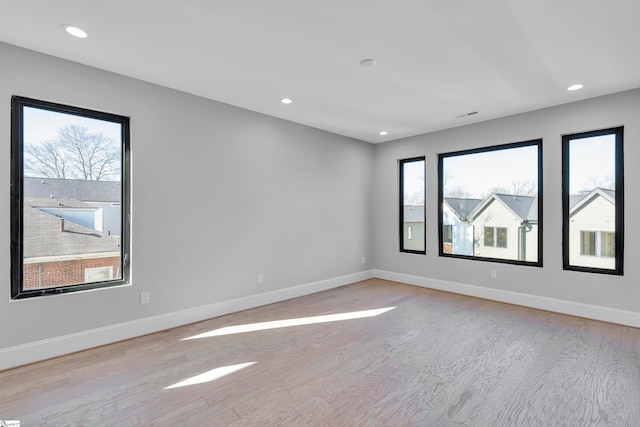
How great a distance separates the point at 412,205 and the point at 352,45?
361 cm

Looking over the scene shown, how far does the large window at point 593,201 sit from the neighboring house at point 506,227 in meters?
0.39

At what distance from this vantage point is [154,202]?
129 inches

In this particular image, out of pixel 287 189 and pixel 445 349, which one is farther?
pixel 287 189

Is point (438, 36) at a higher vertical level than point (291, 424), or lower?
higher

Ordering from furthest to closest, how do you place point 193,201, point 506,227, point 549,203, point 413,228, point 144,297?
point 413,228 < point 506,227 < point 549,203 < point 193,201 < point 144,297

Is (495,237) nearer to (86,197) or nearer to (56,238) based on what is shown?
(86,197)

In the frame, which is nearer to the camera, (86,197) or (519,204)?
(86,197)

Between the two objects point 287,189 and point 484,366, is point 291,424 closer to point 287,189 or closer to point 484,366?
point 484,366

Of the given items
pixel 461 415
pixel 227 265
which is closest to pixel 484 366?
pixel 461 415

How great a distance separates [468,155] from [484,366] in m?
3.41

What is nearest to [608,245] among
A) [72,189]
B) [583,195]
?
[583,195]

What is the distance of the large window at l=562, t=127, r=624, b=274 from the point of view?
3605 millimetres

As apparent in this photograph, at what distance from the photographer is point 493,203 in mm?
4684

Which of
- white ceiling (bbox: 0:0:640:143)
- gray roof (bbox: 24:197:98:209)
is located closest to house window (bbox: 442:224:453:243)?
white ceiling (bbox: 0:0:640:143)
